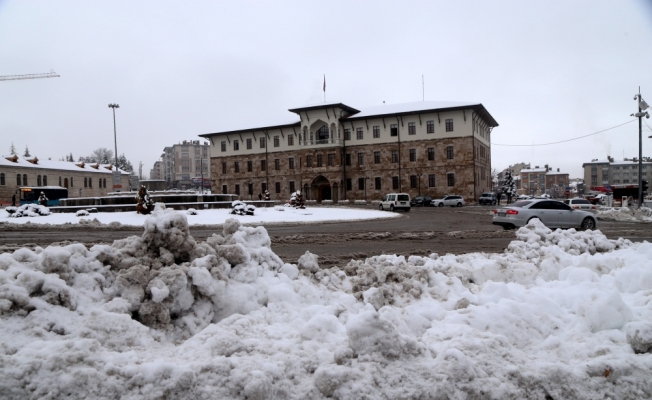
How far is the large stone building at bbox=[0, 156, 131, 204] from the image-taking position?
62.9 metres

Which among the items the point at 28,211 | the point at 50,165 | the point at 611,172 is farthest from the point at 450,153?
the point at 611,172

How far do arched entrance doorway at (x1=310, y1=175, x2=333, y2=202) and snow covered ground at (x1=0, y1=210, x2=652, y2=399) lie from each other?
2194 inches

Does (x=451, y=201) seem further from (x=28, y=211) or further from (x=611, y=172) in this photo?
(x=611, y=172)

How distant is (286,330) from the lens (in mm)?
4152

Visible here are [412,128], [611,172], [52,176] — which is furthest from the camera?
→ [611,172]

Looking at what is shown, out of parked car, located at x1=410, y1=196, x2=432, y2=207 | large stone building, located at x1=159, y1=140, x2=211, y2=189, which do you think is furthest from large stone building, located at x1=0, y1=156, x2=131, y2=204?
parked car, located at x1=410, y1=196, x2=432, y2=207

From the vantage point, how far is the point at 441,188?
55281mm

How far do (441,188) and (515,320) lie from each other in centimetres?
5304

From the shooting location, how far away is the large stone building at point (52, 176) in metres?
62.9

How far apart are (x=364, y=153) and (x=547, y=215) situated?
4415 centimetres

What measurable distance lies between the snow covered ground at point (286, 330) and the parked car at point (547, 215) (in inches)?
456

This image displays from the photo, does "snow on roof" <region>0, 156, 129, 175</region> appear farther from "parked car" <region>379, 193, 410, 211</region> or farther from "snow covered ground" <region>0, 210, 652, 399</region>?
"snow covered ground" <region>0, 210, 652, 399</region>

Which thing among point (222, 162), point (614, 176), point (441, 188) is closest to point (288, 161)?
point (222, 162)

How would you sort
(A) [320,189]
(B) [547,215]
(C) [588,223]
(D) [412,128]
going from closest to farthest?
(B) [547,215] < (C) [588,223] < (D) [412,128] < (A) [320,189]
